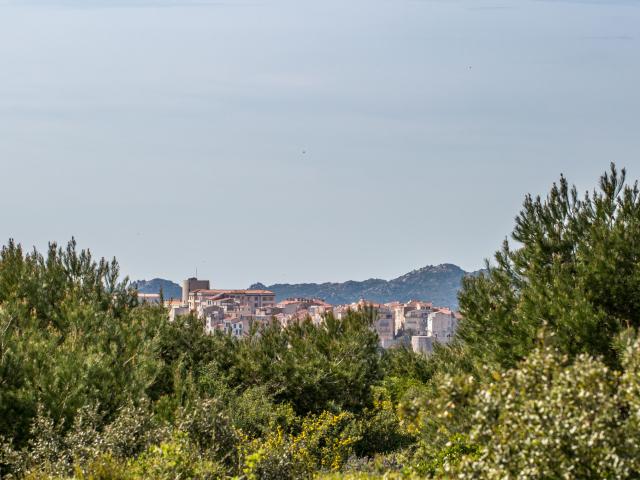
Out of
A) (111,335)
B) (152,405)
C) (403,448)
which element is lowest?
(403,448)

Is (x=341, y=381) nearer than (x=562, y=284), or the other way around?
(x=562, y=284)

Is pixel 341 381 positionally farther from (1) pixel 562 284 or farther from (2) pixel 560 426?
(2) pixel 560 426

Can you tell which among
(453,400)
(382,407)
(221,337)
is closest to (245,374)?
(221,337)

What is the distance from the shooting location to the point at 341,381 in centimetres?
3259

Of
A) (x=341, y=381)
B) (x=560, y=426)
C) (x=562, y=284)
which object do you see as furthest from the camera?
(x=341, y=381)

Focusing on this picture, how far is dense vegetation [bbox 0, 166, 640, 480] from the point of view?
11.0 metres

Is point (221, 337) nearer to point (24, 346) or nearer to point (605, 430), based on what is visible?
point (24, 346)

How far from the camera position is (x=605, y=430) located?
10602 mm

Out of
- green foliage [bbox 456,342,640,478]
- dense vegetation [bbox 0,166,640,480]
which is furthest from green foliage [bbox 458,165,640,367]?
green foliage [bbox 456,342,640,478]

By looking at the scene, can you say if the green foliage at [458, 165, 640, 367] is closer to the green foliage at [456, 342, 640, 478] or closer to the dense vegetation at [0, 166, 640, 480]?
the dense vegetation at [0, 166, 640, 480]

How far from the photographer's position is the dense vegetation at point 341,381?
11031mm

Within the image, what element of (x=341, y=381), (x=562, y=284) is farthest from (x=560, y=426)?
(x=341, y=381)

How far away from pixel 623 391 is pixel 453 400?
1897 mm

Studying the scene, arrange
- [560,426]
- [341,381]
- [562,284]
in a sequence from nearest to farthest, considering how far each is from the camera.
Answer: [560,426] → [562,284] → [341,381]
